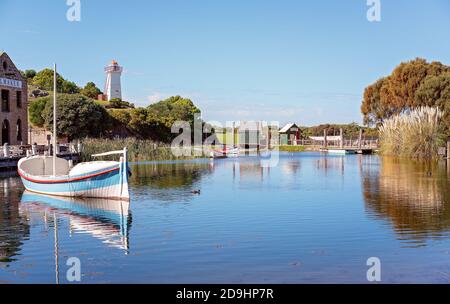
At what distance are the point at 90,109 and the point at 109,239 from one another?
171 feet

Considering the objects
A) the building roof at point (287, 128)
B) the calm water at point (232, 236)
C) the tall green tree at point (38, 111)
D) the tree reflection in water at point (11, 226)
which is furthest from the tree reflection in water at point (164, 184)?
the building roof at point (287, 128)

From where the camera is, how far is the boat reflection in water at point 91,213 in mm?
14458

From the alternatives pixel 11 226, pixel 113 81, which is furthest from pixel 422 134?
pixel 113 81

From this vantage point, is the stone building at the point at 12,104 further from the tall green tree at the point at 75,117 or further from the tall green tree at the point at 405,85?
the tall green tree at the point at 405,85

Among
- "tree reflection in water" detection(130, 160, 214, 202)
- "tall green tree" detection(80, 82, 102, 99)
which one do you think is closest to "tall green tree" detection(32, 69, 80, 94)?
"tall green tree" detection(80, 82, 102, 99)

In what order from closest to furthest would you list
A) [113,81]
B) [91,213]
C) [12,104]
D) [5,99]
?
1. [91,213]
2. [12,104]
3. [5,99]
4. [113,81]

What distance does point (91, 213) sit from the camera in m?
18.3

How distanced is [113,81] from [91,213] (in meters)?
87.3

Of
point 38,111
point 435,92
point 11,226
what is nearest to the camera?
point 11,226

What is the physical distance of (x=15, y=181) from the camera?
30.3 metres

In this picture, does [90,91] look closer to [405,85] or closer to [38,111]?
[38,111]

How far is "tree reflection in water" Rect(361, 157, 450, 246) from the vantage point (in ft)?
48.3

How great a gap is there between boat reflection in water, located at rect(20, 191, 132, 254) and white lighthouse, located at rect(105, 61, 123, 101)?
79.5 meters

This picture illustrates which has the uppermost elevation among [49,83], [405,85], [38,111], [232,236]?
[49,83]
